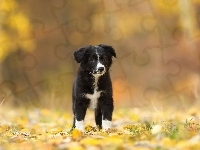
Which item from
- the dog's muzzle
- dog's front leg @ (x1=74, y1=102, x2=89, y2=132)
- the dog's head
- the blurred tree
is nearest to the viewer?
the dog's muzzle

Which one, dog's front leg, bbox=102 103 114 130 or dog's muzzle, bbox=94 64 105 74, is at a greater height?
dog's muzzle, bbox=94 64 105 74

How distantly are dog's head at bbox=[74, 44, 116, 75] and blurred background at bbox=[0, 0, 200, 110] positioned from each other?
731 centimetres

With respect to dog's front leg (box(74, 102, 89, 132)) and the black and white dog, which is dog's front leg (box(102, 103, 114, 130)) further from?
dog's front leg (box(74, 102, 89, 132))

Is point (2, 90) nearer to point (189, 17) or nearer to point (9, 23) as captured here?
point (9, 23)

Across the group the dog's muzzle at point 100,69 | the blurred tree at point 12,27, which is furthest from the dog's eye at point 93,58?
the blurred tree at point 12,27

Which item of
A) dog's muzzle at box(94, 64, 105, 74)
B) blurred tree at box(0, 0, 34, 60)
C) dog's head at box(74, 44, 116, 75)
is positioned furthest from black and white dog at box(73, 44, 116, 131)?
blurred tree at box(0, 0, 34, 60)

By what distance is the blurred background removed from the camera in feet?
55.7

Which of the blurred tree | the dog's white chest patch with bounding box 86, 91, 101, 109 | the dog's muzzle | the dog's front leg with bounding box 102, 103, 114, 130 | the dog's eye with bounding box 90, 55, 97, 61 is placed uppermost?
the blurred tree

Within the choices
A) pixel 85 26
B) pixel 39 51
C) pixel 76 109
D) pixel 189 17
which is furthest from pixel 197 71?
pixel 76 109

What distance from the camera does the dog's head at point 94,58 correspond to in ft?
21.6

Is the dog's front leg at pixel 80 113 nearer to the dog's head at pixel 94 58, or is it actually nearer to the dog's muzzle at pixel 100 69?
the dog's head at pixel 94 58

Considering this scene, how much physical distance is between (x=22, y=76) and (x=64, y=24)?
2.71m

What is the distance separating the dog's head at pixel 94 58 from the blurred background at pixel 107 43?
24.0 ft

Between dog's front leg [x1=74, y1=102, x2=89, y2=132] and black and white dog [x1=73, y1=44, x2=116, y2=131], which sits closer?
black and white dog [x1=73, y1=44, x2=116, y2=131]
